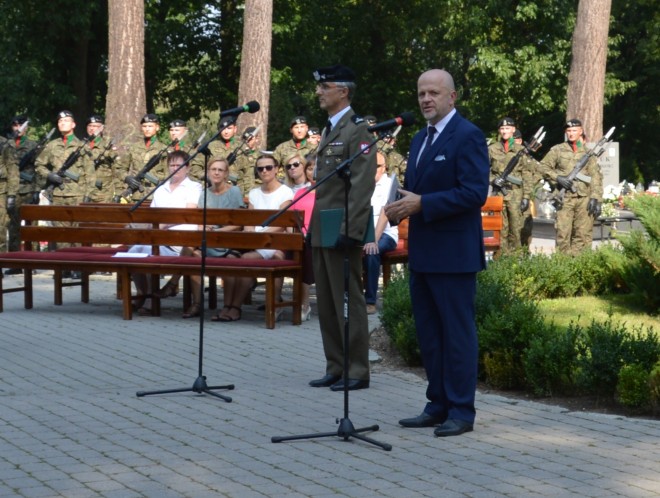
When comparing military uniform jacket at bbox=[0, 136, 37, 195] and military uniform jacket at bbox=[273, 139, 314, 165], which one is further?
military uniform jacket at bbox=[273, 139, 314, 165]

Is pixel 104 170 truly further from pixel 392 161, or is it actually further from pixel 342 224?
pixel 342 224

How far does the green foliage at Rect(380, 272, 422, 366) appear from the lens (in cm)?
991

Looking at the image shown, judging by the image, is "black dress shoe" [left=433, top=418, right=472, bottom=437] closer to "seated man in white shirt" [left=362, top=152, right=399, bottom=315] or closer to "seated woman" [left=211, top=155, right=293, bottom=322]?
"seated man in white shirt" [left=362, top=152, right=399, bottom=315]

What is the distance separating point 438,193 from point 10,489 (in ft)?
8.86

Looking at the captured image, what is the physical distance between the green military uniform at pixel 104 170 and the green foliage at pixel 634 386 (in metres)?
12.3

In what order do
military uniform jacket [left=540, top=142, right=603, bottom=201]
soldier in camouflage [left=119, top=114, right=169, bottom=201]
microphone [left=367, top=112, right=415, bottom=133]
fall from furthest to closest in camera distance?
military uniform jacket [left=540, top=142, right=603, bottom=201] < soldier in camouflage [left=119, top=114, right=169, bottom=201] < microphone [left=367, top=112, right=415, bottom=133]

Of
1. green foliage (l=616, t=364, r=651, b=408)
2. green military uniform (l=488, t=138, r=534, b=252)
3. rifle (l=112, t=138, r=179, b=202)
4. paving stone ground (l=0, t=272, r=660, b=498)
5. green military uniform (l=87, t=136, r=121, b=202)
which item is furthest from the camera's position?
green military uniform (l=488, t=138, r=534, b=252)

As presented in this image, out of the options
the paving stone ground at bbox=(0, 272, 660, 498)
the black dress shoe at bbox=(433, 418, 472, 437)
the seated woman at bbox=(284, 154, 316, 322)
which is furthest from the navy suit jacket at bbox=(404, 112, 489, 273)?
the seated woman at bbox=(284, 154, 316, 322)

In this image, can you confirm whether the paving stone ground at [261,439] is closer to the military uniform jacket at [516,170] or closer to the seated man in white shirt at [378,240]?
the seated man in white shirt at [378,240]

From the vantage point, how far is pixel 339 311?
29.8ft

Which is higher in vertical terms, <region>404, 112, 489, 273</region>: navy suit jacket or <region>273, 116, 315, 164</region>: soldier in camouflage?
<region>273, 116, 315, 164</region>: soldier in camouflage

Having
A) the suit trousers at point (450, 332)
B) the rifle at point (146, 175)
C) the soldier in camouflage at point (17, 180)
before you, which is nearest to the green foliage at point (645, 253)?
the suit trousers at point (450, 332)

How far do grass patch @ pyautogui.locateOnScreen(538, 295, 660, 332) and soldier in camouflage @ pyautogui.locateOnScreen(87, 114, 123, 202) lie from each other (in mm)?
8313

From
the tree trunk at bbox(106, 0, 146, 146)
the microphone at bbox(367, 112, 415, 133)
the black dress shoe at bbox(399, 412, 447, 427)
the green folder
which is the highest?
the tree trunk at bbox(106, 0, 146, 146)
